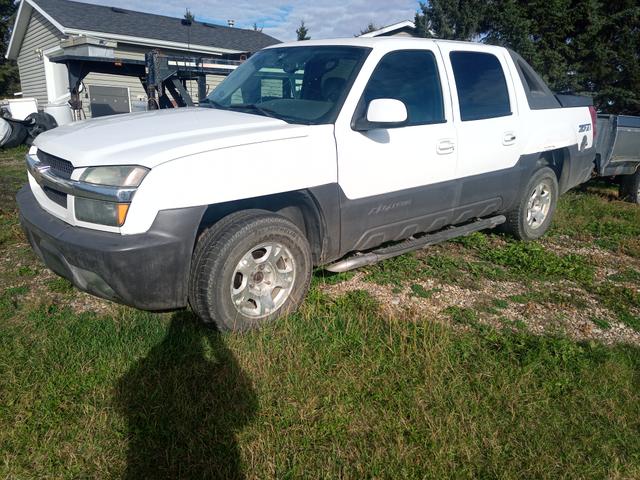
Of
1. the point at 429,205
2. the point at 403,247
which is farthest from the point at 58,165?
the point at 429,205

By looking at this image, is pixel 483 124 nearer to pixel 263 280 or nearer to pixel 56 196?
pixel 263 280

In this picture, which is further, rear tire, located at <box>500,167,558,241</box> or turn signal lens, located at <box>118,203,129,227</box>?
rear tire, located at <box>500,167,558,241</box>

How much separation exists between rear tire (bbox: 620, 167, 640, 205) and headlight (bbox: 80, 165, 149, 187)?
7.72 m

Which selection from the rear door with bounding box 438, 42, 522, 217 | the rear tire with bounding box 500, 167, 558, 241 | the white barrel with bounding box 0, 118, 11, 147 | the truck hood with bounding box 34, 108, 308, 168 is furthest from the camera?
the white barrel with bounding box 0, 118, 11, 147

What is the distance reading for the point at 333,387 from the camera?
2779 mm

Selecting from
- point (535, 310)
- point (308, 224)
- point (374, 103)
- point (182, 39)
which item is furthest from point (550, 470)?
point (182, 39)

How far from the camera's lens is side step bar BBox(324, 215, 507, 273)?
3775 mm

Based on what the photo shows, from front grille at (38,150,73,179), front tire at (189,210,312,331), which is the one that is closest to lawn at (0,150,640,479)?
front tire at (189,210,312,331)

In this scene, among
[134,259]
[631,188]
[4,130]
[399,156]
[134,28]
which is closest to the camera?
[134,259]

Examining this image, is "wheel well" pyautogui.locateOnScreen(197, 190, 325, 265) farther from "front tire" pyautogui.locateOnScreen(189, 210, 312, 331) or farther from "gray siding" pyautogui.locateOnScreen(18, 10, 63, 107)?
"gray siding" pyautogui.locateOnScreen(18, 10, 63, 107)

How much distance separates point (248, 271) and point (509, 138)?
293 centimetres

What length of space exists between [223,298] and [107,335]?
0.80 m

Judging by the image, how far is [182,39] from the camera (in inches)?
725

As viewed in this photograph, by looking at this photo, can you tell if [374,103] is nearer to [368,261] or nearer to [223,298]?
[368,261]
